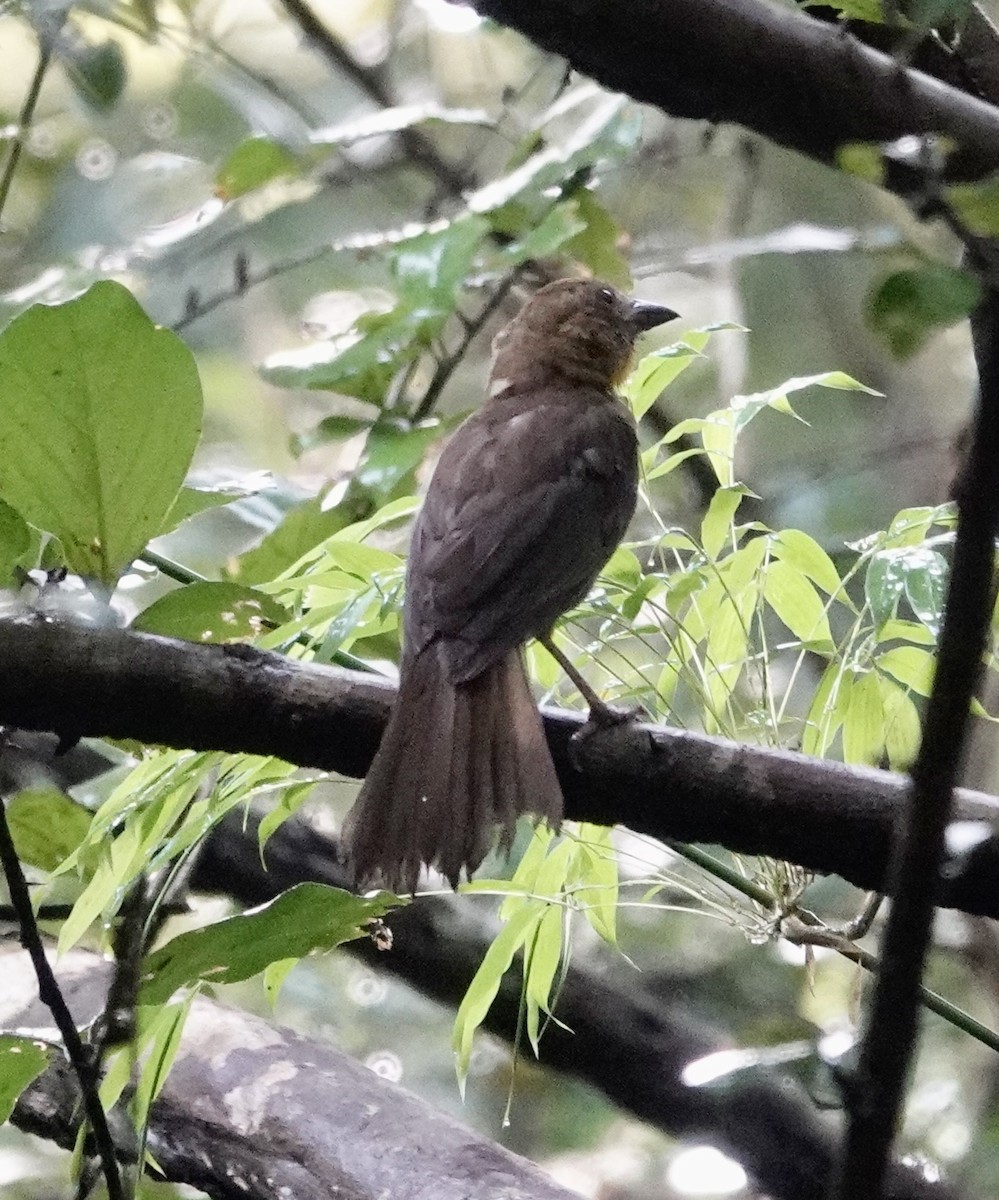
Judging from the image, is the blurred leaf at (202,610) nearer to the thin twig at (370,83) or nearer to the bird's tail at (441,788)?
the bird's tail at (441,788)

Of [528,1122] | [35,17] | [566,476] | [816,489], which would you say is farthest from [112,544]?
[528,1122]

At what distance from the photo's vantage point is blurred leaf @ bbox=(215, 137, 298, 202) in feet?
8.96

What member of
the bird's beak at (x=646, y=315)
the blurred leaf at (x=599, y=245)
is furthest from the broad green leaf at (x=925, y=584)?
the bird's beak at (x=646, y=315)

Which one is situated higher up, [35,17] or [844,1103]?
[35,17]

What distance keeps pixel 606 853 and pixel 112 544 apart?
2.66 feet

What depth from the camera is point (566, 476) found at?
2.64 metres

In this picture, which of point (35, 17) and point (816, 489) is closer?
point (35, 17)

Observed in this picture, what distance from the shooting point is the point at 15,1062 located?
146cm

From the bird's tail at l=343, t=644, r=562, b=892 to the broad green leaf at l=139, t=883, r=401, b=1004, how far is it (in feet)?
1.24

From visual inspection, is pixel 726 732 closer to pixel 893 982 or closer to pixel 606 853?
pixel 606 853

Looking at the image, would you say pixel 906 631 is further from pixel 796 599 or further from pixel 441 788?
pixel 441 788

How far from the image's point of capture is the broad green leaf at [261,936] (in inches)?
56.8

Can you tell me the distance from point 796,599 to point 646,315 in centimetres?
162

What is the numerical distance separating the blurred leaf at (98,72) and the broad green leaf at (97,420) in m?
1.55
